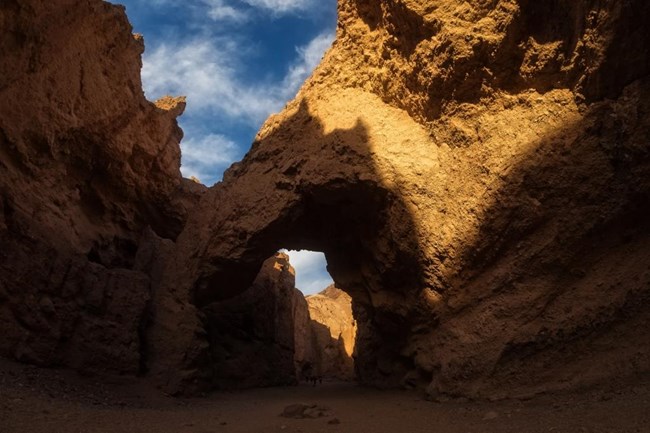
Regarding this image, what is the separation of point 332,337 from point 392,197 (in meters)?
20.9

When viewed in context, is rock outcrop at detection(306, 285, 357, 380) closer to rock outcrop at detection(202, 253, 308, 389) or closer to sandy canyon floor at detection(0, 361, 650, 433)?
rock outcrop at detection(202, 253, 308, 389)

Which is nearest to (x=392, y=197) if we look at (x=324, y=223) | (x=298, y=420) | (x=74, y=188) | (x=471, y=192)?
(x=471, y=192)

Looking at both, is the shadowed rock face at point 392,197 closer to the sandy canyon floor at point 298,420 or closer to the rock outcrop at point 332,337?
the sandy canyon floor at point 298,420

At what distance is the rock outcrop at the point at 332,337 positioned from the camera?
84.3 feet

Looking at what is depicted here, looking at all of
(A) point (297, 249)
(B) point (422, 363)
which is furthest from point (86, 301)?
(B) point (422, 363)

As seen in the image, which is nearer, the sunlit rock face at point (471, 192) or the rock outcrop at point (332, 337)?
the sunlit rock face at point (471, 192)

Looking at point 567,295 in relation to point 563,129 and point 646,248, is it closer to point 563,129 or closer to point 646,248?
point 646,248

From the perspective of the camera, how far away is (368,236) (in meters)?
9.40

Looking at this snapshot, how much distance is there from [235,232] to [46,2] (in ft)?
17.5

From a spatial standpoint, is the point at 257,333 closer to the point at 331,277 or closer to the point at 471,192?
the point at 331,277

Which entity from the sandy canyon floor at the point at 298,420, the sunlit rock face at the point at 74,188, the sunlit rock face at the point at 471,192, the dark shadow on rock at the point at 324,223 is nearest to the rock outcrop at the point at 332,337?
the dark shadow on rock at the point at 324,223

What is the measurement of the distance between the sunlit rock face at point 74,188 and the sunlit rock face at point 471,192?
4.86 feet

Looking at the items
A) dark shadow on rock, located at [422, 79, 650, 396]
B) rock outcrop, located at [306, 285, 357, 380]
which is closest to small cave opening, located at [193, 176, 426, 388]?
dark shadow on rock, located at [422, 79, 650, 396]

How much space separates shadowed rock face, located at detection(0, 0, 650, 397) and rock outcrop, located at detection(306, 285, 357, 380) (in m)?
14.7
